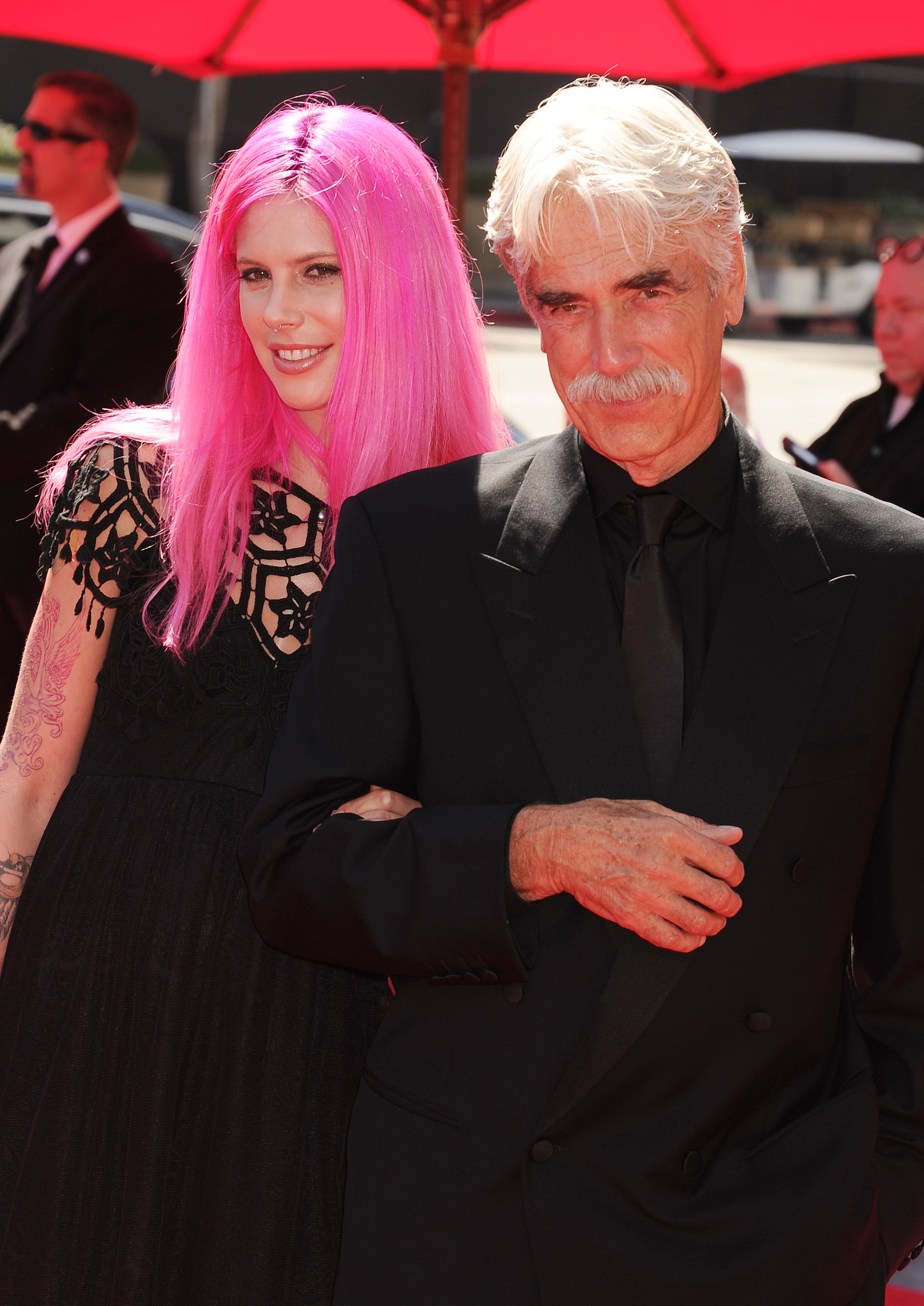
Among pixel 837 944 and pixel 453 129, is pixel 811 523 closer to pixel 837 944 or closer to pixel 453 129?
pixel 837 944

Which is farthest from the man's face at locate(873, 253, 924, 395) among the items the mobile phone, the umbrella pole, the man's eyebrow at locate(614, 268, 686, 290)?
the man's eyebrow at locate(614, 268, 686, 290)

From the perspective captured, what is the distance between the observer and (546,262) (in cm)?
162

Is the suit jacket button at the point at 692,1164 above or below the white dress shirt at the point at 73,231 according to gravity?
below

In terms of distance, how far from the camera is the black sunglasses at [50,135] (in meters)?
4.87

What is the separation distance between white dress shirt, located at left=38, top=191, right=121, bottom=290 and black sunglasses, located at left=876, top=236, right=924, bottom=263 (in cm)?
263

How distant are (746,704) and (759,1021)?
1.18 ft

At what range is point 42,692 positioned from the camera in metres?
2.15

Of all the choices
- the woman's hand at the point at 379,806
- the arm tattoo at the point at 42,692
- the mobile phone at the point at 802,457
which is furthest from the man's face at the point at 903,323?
the woman's hand at the point at 379,806

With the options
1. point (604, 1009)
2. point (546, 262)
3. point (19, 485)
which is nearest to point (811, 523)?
point (546, 262)

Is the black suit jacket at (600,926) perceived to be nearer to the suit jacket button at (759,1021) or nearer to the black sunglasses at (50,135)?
the suit jacket button at (759,1021)

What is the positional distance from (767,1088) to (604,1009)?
246 mm

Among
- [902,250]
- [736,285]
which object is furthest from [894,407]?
[736,285]

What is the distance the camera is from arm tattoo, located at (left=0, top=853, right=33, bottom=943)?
2.13 metres

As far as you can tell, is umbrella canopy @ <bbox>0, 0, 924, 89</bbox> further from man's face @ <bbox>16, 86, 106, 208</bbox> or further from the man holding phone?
the man holding phone
